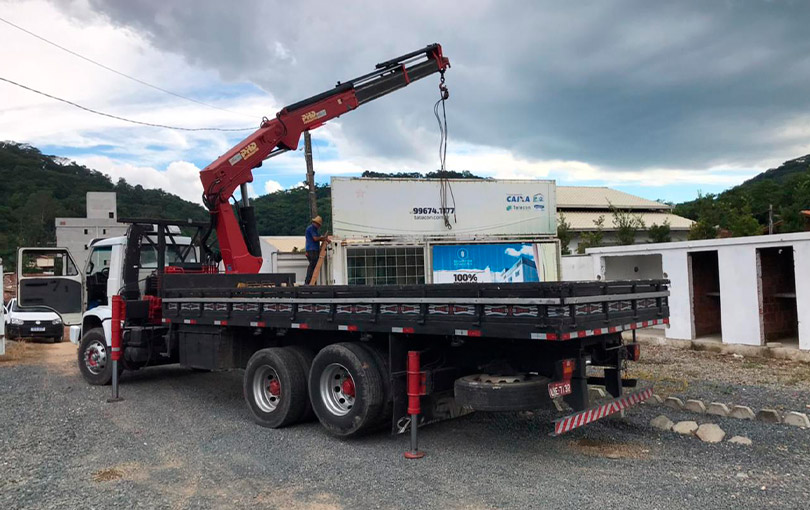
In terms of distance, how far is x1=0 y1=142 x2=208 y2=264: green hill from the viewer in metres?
45.4

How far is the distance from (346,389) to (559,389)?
2405mm

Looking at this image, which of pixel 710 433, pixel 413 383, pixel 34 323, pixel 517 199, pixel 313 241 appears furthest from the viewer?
pixel 517 199

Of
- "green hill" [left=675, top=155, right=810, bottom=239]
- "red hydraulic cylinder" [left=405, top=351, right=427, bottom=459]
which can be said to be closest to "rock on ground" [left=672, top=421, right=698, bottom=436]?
"red hydraulic cylinder" [left=405, top=351, right=427, bottom=459]

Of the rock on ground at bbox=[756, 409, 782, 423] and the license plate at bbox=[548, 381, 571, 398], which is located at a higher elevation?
the license plate at bbox=[548, 381, 571, 398]

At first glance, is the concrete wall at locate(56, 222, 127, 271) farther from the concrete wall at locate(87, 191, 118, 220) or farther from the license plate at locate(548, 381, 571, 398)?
the license plate at locate(548, 381, 571, 398)

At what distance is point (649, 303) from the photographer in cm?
686

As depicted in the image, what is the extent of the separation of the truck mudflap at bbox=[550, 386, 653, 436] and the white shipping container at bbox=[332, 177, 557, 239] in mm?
14401

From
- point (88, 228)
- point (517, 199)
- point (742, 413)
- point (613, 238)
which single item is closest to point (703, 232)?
point (613, 238)

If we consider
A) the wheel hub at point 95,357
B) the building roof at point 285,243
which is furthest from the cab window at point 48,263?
the building roof at point 285,243

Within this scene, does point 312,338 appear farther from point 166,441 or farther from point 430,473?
point 430,473

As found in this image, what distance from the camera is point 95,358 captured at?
10.6m

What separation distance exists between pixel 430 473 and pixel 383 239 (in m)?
15.2

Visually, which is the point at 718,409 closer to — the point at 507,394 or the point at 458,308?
the point at 507,394

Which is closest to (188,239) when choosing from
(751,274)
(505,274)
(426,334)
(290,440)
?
(290,440)
